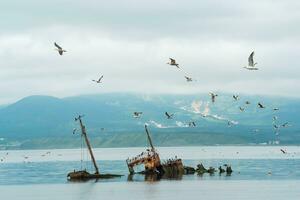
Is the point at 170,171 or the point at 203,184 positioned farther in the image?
the point at 170,171

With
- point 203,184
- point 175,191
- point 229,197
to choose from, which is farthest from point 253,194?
point 203,184

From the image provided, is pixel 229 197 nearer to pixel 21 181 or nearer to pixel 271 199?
pixel 271 199

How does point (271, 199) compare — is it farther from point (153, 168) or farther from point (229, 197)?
point (153, 168)

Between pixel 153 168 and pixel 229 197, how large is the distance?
37706 mm

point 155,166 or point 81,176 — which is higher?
point 155,166

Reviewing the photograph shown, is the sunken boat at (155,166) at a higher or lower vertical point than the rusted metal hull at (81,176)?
higher

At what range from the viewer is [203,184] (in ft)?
446

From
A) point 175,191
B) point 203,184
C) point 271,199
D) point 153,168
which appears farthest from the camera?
point 153,168

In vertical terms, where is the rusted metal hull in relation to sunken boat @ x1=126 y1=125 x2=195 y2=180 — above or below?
below

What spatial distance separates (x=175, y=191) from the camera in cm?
12238

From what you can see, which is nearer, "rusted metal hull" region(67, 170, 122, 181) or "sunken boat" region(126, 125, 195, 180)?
"sunken boat" region(126, 125, 195, 180)

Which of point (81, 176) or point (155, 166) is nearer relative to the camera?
point (81, 176)

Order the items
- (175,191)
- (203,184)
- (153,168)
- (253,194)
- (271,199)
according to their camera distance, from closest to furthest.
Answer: (271,199) < (253,194) < (175,191) < (203,184) < (153,168)

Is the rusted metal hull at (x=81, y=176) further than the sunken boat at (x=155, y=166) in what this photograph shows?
Yes
